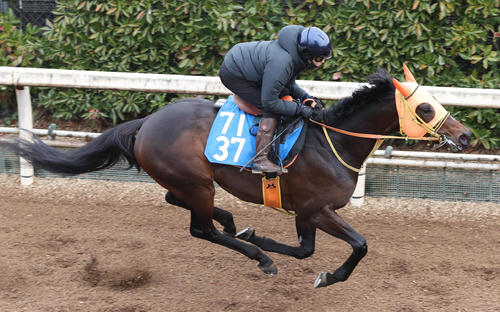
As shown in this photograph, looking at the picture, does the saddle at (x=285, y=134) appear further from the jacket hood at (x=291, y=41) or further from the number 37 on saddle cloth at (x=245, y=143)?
the jacket hood at (x=291, y=41)

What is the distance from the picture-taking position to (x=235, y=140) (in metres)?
4.45

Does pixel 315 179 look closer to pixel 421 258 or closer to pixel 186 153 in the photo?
Result: pixel 186 153

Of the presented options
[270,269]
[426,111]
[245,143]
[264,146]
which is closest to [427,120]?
[426,111]

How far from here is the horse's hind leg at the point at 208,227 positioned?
4.67 m

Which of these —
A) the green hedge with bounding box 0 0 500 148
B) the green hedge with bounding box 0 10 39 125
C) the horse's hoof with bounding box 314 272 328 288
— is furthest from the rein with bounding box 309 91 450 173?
the green hedge with bounding box 0 10 39 125

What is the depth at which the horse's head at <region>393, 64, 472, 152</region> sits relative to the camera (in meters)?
4.07

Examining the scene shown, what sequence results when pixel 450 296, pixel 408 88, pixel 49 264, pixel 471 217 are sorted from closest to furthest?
pixel 408 88 < pixel 450 296 < pixel 49 264 < pixel 471 217

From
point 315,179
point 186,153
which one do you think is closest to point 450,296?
point 315,179

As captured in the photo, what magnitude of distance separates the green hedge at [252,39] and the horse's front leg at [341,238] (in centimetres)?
258

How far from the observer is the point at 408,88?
163 inches

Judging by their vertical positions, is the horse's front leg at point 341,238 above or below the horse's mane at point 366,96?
below

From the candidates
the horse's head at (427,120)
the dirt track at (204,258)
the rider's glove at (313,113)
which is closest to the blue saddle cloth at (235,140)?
the rider's glove at (313,113)

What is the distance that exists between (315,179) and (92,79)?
289cm

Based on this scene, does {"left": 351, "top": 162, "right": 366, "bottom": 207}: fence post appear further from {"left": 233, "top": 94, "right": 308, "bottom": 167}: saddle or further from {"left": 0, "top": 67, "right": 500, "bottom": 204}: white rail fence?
{"left": 233, "top": 94, "right": 308, "bottom": 167}: saddle
